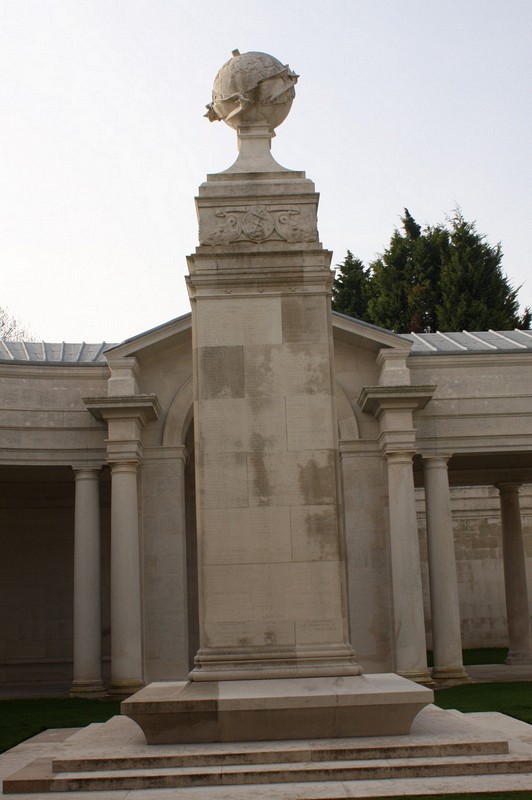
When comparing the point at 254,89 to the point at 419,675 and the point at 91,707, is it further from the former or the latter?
the point at 419,675

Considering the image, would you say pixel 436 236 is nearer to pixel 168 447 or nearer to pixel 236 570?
pixel 168 447

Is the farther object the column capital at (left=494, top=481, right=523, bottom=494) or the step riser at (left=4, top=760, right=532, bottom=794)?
the column capital at (left=494, top=481, right=523, bottom=494)

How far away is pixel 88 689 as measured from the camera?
29.1 meters

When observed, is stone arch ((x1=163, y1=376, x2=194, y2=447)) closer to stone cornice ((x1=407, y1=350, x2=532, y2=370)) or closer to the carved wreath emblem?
stone cornice ((x1=407, y1=350, x2=532, y2=370))

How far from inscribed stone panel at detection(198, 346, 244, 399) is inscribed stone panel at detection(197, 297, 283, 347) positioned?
0.14 meters

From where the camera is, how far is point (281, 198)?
1602 cm

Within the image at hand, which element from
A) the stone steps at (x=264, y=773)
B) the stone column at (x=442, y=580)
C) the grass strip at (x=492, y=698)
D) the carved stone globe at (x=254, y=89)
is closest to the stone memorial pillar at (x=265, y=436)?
the carved stone globe at (x=254, y=89)

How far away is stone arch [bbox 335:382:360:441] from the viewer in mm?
30859

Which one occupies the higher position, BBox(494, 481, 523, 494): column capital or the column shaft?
BBox(494, 481, 523, 494): column capital

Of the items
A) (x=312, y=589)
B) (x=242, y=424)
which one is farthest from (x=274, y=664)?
(x=242, y=424)

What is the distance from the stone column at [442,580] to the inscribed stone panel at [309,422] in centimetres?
1635

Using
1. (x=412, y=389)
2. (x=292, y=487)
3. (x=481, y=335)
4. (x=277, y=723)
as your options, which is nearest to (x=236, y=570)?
(x=292, y=487)

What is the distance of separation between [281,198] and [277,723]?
792 cm

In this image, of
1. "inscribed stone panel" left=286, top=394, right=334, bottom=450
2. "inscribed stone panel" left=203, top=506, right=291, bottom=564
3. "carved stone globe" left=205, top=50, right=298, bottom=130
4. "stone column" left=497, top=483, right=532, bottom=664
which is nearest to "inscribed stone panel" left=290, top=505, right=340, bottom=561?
"inscribed stone panel" left=203, top=506, right=291, bottom=564
